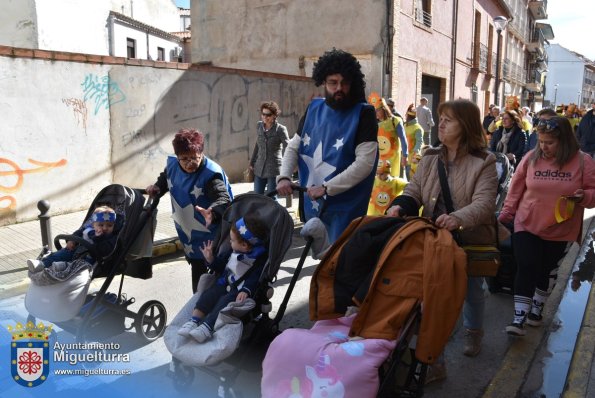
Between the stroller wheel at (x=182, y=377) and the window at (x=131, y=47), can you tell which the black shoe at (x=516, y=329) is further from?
the window at (x=131, y=47)

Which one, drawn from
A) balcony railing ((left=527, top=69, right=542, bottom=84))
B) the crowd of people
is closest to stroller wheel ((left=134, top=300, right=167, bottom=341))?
the crowd of people

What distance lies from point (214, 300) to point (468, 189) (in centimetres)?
167

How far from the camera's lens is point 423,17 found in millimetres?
A: 18000

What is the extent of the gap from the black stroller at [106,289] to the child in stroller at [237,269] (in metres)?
0.76

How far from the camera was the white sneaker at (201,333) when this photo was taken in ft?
8.96

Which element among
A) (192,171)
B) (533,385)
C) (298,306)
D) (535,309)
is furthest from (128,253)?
(535,309)

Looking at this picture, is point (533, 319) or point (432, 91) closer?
point (533, 319)

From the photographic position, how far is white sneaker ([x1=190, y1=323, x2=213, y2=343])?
8.96ft

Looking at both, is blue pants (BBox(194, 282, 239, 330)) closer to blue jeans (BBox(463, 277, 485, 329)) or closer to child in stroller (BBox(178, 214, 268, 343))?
child in stroller (BBox(178, 214, 268, 343))

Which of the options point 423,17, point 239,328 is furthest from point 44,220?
point 423,17

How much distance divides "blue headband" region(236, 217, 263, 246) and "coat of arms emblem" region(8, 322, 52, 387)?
151cm

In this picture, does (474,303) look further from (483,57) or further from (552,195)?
(483,57)

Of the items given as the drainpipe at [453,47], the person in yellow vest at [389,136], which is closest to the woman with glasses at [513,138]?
the person in yellow vest at [389,136]

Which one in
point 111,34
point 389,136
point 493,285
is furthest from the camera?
point 111,34
